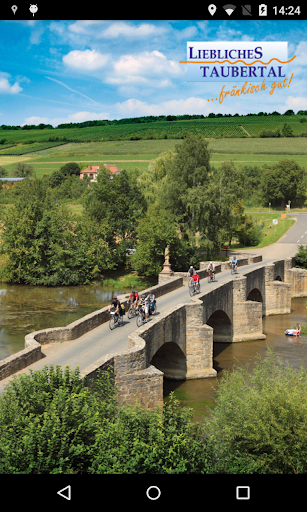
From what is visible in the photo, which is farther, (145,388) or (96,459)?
(145,388)

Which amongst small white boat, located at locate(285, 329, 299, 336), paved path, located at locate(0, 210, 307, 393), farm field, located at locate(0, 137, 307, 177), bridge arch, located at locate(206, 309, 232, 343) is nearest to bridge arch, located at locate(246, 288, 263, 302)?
small white boat, located at locate(285, 329, 299, 336)

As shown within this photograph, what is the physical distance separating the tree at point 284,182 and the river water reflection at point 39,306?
58055 millimetres

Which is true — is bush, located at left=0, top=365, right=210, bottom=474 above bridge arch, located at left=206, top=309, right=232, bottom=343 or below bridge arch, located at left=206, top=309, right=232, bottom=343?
above

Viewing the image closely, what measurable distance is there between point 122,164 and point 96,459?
11451cm

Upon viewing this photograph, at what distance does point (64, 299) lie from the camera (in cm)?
4650

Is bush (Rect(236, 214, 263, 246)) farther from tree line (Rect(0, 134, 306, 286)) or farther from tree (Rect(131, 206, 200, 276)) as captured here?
tree (Rect(131, 206, 200, 276))

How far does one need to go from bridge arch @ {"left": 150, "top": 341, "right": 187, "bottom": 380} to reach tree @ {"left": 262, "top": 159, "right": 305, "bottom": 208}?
7843 centimetres

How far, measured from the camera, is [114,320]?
2288cm

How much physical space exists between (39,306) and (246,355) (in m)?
19.8

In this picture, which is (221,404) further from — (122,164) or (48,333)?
(122,164)

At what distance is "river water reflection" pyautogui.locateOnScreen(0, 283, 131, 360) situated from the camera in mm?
34219
